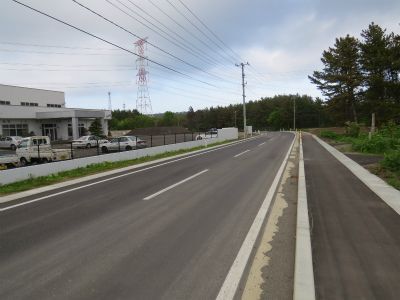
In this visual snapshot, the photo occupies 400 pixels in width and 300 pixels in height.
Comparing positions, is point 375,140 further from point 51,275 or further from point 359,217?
point 51,275

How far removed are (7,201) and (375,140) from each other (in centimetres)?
2151

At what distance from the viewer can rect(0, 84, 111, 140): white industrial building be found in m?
51.8

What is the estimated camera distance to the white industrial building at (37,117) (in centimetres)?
5180

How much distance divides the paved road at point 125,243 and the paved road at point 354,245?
1.33m

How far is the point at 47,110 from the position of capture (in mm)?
58031

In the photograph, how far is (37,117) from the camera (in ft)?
182

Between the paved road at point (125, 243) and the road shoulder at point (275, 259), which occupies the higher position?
the paved road at point (125, 243)

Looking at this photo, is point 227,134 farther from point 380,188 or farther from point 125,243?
point 125,243

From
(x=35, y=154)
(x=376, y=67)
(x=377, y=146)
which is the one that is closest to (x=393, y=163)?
(x=377, y=146)

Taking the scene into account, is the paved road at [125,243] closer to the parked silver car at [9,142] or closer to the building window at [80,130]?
the parked silver car at [9,142]

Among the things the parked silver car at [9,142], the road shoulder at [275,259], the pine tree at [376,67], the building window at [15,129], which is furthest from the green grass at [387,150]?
the building window at [15,129]

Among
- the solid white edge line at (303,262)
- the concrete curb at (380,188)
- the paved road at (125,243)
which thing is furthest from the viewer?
the concrete curb at (380,188)

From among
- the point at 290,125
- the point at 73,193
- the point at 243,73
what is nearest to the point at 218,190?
the point at 73,193

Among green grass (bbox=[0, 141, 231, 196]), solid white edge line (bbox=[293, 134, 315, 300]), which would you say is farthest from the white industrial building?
solid white edge line (bbox=[293, 134, 315, 300])
